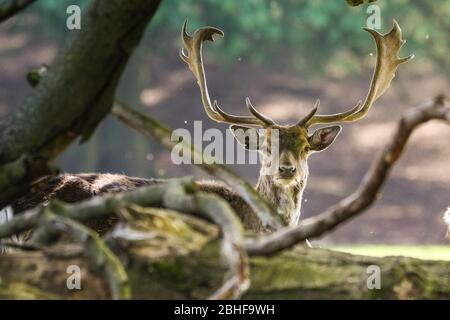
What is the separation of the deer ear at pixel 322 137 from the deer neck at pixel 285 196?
331 millimetres

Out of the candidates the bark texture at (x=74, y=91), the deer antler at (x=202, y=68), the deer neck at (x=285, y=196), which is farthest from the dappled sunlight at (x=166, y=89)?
the bark texture at (x=74, y=91)

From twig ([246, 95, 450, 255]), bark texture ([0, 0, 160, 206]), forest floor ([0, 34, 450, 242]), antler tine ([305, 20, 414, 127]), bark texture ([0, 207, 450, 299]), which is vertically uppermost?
forest floor ([0, 34, 450, 242])

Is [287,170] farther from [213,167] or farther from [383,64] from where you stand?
[213,167]

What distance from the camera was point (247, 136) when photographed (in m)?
7.61

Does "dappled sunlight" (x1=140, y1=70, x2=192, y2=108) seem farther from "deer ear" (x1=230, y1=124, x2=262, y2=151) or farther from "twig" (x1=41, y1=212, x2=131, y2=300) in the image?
"twig" (x1=41, y1=212, x2=131, y2=300)

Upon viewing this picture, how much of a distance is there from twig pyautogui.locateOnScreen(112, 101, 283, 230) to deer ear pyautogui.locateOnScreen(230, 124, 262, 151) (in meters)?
3.39

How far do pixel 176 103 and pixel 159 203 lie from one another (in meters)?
17.5

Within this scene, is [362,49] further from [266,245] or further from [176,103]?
[266,245]

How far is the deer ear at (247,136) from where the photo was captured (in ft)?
24.8

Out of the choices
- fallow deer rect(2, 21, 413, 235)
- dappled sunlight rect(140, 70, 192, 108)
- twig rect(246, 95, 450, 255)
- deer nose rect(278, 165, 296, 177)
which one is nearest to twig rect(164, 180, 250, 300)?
twig rect(246, 95, 450, 255)

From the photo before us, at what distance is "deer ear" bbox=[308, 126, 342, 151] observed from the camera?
7.60 m

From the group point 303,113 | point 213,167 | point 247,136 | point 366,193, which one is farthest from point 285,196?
point 303,113
